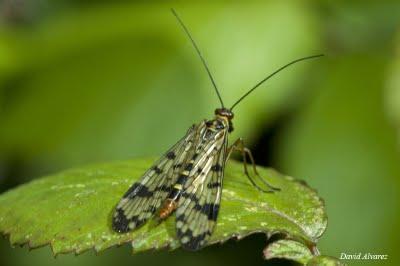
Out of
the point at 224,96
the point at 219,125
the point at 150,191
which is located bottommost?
the point at 224,96

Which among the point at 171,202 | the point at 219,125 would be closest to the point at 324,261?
the point at 171,202

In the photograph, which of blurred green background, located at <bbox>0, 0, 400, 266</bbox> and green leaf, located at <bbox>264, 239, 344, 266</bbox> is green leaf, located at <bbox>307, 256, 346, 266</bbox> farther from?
blurred green background, located at <bbox>0, 0, 400, 266</bbox>

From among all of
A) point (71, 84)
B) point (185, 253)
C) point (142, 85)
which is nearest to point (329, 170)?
point (185, 253)

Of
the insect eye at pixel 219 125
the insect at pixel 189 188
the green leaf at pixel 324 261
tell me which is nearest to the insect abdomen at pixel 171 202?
the insect at pixel 189 188

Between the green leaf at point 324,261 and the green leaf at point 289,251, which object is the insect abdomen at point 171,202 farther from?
the green leaf at point 324,261

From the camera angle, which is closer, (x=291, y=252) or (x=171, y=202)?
(x=291, y=252)

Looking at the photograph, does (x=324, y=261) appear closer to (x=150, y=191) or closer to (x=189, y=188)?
(x=189, y=188)
